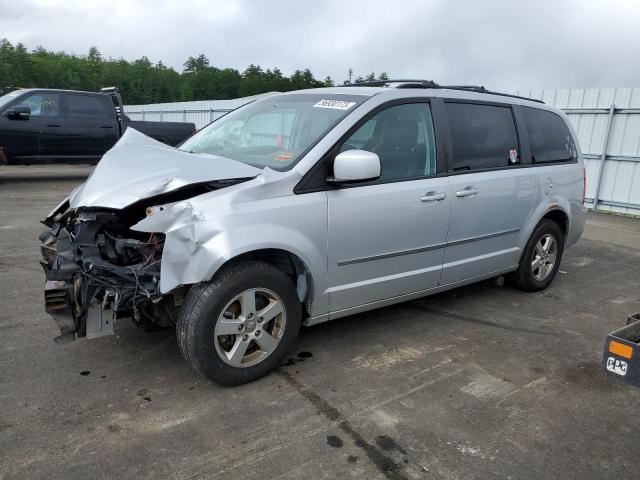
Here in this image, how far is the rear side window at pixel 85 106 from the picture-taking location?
1155cm

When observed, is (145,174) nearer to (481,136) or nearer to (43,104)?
(481,136)

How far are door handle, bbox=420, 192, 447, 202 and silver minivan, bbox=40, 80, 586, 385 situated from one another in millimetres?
10

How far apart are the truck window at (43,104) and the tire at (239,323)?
9.85 m

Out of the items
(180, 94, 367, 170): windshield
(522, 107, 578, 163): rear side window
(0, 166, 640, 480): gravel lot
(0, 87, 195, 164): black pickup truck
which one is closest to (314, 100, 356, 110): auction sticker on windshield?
(180, 94, 367, 170): windshield

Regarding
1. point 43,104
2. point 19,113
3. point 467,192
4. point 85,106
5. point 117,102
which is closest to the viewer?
point 467,192

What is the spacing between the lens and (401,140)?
3902 millimetres

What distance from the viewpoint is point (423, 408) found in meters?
3.09

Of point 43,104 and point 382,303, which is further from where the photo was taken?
point 43,104

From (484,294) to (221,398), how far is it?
3.01 metres

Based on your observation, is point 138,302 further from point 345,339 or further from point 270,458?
point 345,339

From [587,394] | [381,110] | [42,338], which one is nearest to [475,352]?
[587,394]

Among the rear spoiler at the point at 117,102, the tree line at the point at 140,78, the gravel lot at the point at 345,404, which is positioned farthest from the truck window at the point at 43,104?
→ the tree line at the point at 140,78

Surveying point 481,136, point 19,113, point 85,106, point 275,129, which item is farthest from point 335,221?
point 85,106

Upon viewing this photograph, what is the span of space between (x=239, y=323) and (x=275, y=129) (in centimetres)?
153
